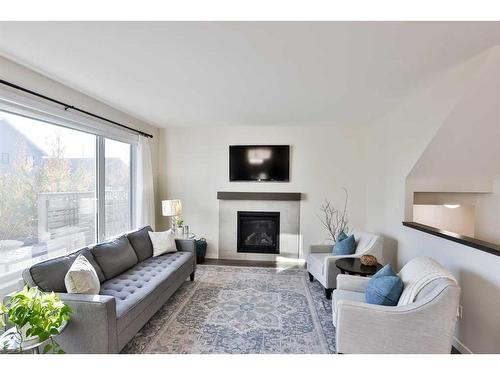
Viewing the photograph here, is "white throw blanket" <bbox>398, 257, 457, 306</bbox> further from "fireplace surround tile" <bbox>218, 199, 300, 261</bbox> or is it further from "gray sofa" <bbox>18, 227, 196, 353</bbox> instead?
"fireplace surround tile" <bbox>218, 199, 300, 261</bbox>

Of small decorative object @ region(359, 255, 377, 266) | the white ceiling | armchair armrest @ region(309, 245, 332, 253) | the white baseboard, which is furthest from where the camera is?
armchair armrest @ region(309, 245, 332, 253)

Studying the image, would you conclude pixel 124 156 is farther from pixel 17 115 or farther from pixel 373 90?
pixel 373 90

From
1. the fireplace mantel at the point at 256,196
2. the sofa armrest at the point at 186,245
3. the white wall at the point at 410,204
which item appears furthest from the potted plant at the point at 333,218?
the sofa armrest at the point at 186,245

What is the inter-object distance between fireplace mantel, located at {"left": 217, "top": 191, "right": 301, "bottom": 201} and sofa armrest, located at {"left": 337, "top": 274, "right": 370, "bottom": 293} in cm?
221

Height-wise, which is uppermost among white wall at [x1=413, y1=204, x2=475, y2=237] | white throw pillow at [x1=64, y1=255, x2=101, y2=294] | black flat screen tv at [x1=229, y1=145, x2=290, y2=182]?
black flat screen tv at [x1=229, y1=145, x2=290, y2=182]

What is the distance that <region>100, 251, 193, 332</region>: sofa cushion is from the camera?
2.09 m

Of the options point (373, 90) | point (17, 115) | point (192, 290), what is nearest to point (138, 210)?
point (192, 290)

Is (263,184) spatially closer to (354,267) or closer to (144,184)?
(144,184)

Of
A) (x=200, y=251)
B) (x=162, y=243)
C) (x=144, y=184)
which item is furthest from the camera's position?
(x=200, y=251)

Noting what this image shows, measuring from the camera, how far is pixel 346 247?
342 cm

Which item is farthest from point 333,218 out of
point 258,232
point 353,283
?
point 353,283

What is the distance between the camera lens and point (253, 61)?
6.73 feet

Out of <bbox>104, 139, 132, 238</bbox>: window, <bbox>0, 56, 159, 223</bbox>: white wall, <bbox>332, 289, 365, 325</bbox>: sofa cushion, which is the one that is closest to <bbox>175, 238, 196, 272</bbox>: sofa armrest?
<bbox>104, 139, 132, 238</bbox>: window

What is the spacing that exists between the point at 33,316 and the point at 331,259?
2878mm
